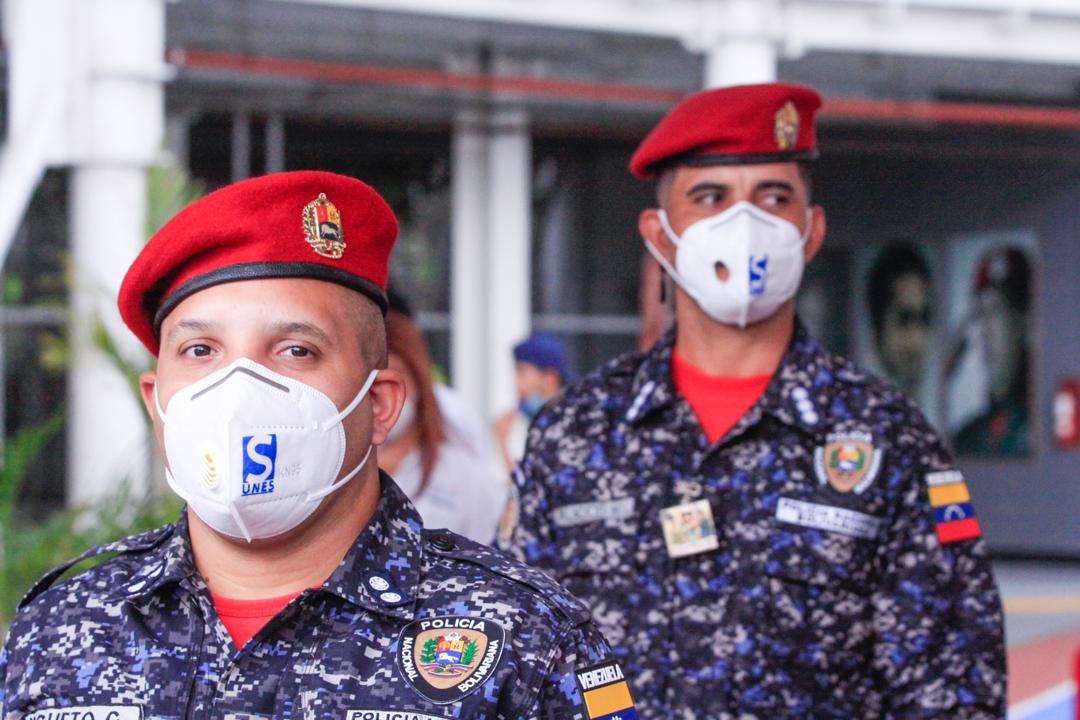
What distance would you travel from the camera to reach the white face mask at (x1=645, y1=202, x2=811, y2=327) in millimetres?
2791

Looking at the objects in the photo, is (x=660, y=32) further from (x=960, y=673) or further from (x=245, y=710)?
(x=245, y=710)

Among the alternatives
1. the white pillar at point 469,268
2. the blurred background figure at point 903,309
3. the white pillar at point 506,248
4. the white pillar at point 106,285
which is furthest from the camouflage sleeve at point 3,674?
the blurred background figure at point 903,309

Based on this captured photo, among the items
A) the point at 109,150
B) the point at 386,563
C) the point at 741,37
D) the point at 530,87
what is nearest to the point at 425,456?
the point at 386,563

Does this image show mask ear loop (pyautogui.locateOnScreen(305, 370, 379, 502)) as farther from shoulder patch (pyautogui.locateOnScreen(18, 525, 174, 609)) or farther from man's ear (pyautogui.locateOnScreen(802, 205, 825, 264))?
man's ear (pyautogui.locateOnScreen(802, 205, 825, 264))

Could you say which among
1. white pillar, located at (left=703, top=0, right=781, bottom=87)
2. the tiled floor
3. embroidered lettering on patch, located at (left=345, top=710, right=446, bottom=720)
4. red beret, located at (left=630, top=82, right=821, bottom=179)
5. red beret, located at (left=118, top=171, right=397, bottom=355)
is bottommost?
the tiled floor

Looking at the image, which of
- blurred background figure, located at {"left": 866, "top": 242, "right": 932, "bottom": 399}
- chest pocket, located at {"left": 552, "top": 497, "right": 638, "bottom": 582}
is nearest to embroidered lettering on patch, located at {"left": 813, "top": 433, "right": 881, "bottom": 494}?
chest pocket, located at {"left": 552, "top": 497, "right": 638, "bottom": 582}

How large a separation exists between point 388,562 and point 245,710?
237 millimetres

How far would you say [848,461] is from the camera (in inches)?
104

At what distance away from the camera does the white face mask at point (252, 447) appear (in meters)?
1.66

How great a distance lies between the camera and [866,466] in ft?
8.66

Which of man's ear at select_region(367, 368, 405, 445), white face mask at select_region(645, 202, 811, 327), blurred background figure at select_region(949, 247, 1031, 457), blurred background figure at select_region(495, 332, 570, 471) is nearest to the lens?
man's ear at select_region(367, 368, 405, 445)

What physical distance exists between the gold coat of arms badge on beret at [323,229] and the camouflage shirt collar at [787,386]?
1138 millimetres

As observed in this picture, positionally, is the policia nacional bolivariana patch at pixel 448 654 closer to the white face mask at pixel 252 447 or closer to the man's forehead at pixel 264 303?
the white face mask at pixel 252 447

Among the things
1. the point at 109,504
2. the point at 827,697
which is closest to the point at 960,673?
the point at 827,697
